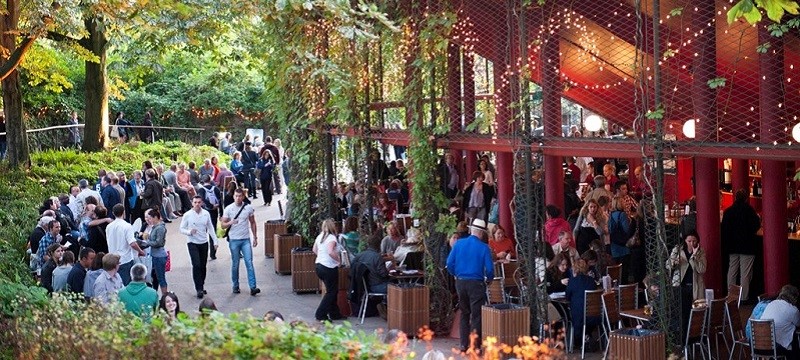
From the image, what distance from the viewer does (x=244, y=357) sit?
859cm

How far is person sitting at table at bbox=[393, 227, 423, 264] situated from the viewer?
1756 cm

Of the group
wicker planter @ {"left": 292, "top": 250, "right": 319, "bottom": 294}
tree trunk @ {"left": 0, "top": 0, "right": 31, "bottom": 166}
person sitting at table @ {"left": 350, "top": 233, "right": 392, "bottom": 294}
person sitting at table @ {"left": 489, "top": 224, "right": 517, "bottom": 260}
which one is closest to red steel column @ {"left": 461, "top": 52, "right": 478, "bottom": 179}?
person sitting at table @ {"left": 489, "top": 224, "right": 517, "bottom": 260}

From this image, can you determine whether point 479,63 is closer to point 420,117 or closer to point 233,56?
point 420,117

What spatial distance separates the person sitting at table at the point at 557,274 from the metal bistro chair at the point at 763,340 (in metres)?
2.83

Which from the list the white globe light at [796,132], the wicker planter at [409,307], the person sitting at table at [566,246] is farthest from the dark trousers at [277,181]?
the white globe light at [796,132]

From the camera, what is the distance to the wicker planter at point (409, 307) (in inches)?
632

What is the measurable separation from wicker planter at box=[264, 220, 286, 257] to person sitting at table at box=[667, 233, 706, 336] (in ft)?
28.4

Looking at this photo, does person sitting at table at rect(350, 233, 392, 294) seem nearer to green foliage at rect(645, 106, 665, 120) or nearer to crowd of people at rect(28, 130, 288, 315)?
crowd of people at rect(28, 130, 288, 315)

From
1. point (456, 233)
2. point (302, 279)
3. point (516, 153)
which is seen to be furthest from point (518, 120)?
point (302, 279)

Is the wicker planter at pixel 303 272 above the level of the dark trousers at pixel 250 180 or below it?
Result: below

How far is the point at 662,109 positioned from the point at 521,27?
2299 millimetres

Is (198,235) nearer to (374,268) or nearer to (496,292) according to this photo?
(374,268)

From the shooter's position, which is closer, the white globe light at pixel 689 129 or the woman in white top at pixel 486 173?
the white globe light at pixel 689 129

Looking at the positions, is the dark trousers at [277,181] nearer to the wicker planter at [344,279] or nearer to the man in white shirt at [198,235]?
the man in white shirt at [198,235]
